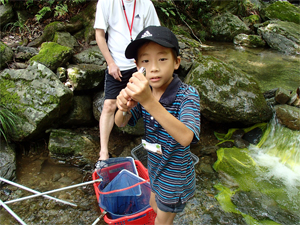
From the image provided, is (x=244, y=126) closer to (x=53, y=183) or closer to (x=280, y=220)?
(x=280, y=220)

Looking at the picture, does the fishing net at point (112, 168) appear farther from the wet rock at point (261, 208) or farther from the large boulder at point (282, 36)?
the large boulder at point (282, 36)

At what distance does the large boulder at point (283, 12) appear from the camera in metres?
9.20

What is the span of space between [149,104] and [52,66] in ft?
11.3

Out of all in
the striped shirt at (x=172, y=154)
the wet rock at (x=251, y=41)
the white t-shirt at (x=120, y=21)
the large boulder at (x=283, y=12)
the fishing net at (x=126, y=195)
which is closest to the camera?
the striped shirt at (x=172, y=154)

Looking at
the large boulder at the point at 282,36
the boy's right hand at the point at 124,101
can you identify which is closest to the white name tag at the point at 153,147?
the boy's right hand at the point at 124,101

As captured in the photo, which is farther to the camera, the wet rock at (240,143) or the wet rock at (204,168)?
the wet rock at (240,143)

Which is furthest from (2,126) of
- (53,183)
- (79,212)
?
(79,212)

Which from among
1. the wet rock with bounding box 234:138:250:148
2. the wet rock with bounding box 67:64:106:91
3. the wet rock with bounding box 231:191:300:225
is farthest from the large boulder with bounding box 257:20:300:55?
the wet rock with bounding box 67:64:106:91

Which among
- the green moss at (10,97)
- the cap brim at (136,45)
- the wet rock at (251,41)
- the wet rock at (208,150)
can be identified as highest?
the cap brim at (136,45)

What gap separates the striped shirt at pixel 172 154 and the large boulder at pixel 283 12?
10376 millimetres

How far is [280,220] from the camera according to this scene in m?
2.66

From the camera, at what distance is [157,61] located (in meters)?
1.43

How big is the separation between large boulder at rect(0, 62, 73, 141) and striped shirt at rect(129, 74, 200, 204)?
7.19ft

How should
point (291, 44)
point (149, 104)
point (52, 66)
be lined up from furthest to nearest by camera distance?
1. point (291, 44)
2. point (52, 66)
3. point (149, 104)
